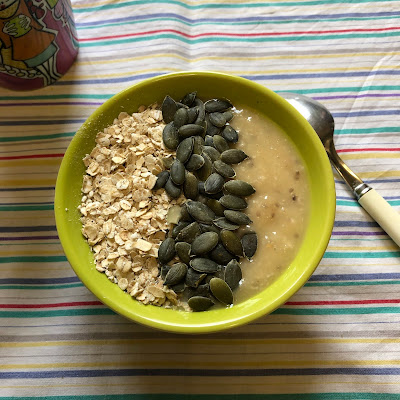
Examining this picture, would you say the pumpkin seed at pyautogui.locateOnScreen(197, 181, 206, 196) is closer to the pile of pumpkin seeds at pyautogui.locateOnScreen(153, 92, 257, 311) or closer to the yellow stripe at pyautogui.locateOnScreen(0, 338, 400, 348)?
the pile of pumpkin seeds at pyautogui.locateOnScreen(153, 92, 257, 311)

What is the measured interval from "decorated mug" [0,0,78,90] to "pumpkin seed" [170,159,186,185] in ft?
1.17

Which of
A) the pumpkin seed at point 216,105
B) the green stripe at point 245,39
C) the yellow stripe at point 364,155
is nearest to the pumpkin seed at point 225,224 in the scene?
the pumpkin seed at point 216,105

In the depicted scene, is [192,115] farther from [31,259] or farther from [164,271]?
[31,259]

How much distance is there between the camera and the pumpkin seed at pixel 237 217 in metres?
0.69

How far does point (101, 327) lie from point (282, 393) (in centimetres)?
35

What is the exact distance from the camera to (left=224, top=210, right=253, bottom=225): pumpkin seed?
27.1 inches

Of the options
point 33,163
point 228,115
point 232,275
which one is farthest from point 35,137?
point 232,275

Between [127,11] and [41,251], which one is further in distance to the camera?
[127,11]

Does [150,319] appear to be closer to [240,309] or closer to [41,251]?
[240,309]

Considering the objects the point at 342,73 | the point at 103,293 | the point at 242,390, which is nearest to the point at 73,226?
the point at 103,293

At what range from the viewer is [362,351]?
2.48 feet

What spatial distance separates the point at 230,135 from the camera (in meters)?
0.75

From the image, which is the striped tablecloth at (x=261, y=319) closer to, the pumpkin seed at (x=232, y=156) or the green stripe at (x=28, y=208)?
the green stripe at (x=28, y=208)

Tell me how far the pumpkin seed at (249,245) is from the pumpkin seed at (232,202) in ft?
0.17
